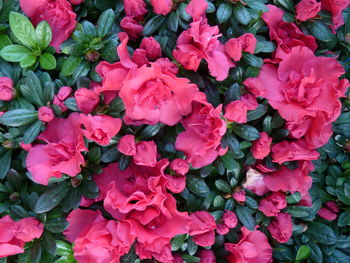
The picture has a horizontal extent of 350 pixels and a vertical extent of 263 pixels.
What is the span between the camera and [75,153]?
4.38ft

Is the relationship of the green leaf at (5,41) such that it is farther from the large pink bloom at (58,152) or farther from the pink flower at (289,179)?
the pink flower at (289,179)

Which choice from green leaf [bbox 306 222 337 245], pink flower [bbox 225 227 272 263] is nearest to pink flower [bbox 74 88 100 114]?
pink flower [bbox 225 227 272 263]

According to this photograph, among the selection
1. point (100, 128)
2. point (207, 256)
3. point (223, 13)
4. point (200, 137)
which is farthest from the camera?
point (207, 256)

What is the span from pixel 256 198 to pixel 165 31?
736 millimetres

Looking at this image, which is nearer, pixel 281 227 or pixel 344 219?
pixel 281 227

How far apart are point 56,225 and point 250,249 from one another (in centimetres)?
72

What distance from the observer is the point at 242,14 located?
1.47 m

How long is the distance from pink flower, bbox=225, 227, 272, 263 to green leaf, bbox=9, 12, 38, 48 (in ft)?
3.44

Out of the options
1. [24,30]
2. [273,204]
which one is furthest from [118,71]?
[273,204]

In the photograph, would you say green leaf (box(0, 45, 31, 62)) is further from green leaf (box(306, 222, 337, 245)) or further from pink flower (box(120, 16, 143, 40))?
green leaf (box(306, 222, 337, 245))

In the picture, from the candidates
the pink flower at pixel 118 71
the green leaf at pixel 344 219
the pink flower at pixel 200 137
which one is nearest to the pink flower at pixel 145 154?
the pink flower at pixel 200 137

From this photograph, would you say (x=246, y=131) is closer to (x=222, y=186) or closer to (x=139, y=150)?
(x=222, y=186)

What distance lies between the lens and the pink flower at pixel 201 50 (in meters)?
1.28

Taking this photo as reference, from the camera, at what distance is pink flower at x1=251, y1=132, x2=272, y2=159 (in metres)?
1.43
